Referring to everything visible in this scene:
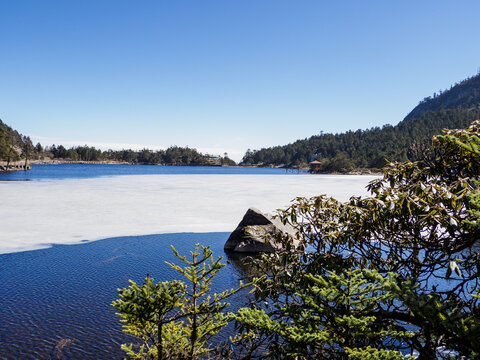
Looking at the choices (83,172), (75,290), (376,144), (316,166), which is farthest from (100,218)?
(376,144)

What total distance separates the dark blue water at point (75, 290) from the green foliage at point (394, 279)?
3828 millimetres

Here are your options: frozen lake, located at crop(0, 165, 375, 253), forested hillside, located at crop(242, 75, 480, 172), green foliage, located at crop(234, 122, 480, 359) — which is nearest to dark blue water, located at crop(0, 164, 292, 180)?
forested hillside, located at crop(242, 75, 480, 172)

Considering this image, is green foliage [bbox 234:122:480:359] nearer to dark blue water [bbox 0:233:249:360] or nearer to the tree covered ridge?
the tree covered ridge

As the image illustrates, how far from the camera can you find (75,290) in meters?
8.08

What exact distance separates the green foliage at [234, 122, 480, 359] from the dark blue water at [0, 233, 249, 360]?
3.83m

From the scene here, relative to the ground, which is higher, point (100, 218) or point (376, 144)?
point (376, 144)

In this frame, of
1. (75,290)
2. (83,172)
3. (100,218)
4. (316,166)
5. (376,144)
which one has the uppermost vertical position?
(376,144)

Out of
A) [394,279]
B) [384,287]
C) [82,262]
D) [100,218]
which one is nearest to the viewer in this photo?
[384,287]

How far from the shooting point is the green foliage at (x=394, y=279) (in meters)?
2.69

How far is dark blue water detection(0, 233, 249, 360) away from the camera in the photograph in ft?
18.7

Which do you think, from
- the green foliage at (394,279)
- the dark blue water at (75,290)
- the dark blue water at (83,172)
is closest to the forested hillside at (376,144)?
the dark blue water at (83,172)

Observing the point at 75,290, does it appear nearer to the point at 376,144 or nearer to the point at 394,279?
the point at 394,279

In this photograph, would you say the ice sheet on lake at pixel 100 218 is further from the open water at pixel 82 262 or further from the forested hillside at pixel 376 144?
the forested hillside at pixel 376 144

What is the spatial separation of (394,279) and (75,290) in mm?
8147
